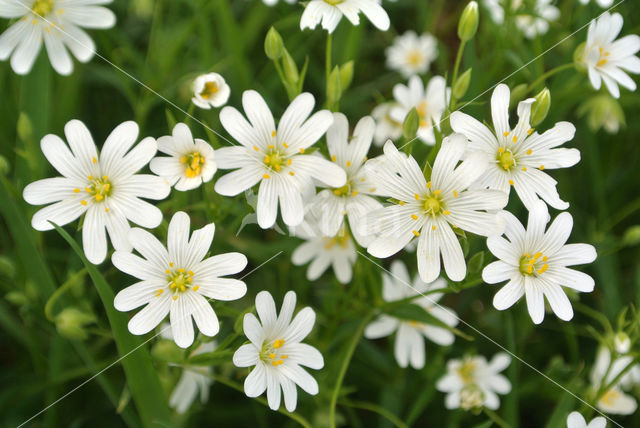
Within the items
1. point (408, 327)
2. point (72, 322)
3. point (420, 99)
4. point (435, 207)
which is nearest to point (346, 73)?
point (435, 207)

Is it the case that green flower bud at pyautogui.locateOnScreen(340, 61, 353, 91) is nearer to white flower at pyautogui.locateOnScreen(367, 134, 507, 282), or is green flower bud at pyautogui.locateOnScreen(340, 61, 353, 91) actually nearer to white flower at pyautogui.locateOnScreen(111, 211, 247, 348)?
white flower at pyautogui.locateOnScreen(367, 134, 507, 282)

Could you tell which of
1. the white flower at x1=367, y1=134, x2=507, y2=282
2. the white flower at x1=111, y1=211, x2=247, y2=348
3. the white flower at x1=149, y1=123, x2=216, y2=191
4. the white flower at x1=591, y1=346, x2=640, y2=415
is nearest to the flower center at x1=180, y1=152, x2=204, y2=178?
the white flower at x1=149, y1=123, x2=216, y2=191

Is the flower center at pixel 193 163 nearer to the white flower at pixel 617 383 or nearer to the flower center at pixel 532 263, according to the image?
the flower center at pixel 532 263

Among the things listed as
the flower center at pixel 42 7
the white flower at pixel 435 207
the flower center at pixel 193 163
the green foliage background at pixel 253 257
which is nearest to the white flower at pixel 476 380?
the green foliage background at pixel 253 257

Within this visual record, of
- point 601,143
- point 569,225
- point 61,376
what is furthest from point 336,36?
point 61,376

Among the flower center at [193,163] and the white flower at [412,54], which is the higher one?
the white flower at [412,54]

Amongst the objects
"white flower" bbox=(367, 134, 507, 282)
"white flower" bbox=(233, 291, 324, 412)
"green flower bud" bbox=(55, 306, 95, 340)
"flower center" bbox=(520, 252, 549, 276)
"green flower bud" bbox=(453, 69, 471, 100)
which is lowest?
"white flower" bbox=(233, 291, 324, 412)
